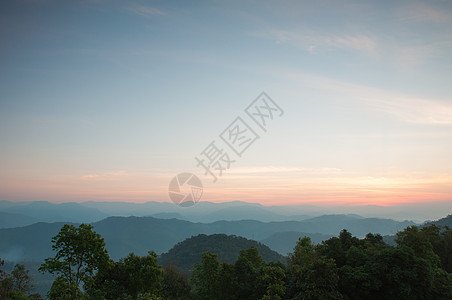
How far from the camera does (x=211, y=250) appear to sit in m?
105

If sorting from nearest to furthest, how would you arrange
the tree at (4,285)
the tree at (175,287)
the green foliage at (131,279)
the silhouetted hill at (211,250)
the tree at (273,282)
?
the tree at (4,285)
the tree at (273,282)
the green foliage at (131,279)
the tree at (175,287)
the silhouetted hill at (211,250)

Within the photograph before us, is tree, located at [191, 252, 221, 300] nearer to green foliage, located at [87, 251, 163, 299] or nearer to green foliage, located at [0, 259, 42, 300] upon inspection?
green foliage, located at [87, 251, 163, 299]

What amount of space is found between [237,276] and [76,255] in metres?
13.5

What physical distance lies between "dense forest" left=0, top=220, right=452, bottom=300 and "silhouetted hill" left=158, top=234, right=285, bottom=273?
67.2m

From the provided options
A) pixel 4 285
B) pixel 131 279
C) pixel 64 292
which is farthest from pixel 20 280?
pixel 131 279

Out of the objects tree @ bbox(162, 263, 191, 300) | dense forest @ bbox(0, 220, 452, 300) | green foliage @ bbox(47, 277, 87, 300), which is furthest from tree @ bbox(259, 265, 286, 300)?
green foliage @ bbox(47, 277, 87, 300)

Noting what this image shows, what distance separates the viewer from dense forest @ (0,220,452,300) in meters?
21.5

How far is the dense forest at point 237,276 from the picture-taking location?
846 inches

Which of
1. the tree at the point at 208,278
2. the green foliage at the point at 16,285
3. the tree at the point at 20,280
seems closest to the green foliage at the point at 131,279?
the tree at the point at 208,278

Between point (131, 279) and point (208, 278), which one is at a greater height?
point (131, 279)

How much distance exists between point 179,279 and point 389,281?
1874cm

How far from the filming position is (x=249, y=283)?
25594 mm

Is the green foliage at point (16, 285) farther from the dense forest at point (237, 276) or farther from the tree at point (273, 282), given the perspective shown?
the tree at point (273, 282)

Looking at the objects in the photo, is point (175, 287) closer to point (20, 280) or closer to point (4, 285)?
point (20, 280)
